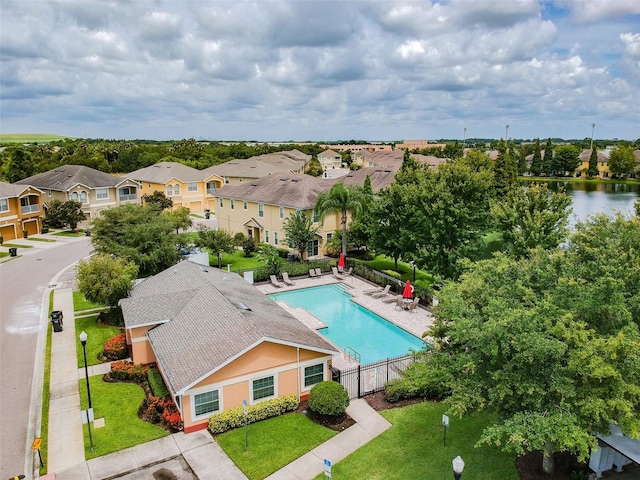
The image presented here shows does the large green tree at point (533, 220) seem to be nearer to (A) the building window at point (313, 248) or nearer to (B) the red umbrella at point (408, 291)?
(B) the red umbrella at point (408, 291)

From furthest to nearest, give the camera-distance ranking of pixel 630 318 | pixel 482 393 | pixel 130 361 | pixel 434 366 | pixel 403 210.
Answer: pixel 403 210 → pixel 130 361 → pixel 434 366 → pixel 482 393 → pixel 630 318

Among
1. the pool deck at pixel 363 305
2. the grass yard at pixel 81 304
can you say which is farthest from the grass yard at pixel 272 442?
the grass yard at pixel 81 304

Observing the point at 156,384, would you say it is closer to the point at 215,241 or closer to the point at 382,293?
the point at 382,293

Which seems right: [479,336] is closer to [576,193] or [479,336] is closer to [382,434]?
[382,434]

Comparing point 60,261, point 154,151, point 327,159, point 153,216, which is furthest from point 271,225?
point 327,159

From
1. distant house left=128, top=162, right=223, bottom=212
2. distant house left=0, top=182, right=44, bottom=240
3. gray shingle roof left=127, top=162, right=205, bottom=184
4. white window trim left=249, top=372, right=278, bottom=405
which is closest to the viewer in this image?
white window trim left=249, top=372, right=278, bottom=405

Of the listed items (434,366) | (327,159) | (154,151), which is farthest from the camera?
(327,159)

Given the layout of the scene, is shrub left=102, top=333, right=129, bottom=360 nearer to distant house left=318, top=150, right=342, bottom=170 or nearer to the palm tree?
the palm tree

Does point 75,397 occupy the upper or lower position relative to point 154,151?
lower

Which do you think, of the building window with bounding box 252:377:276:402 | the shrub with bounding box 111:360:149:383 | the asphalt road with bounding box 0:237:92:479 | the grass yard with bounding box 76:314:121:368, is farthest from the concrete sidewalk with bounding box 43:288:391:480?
the grass yard with bounding box 76:314:121:368
